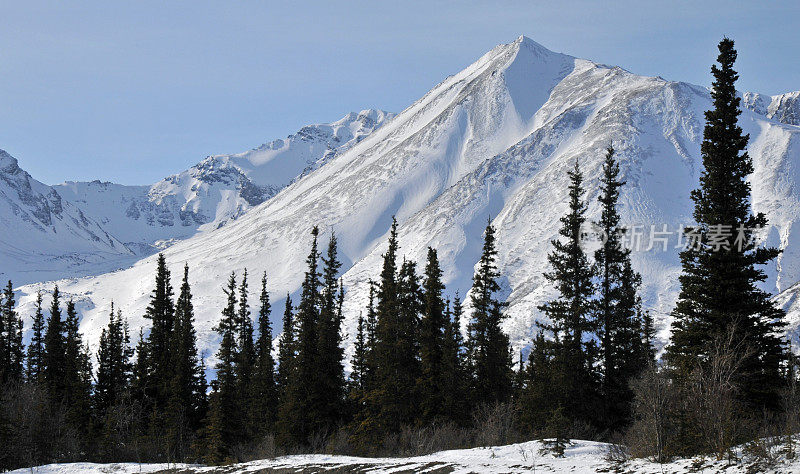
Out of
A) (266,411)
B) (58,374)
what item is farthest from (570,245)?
(58,374)

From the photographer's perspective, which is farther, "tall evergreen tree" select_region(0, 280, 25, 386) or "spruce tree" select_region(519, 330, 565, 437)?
"tall evergreen tree" select_region(0, 280, 25, 386)

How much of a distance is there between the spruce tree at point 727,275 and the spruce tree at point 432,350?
15.3 meters

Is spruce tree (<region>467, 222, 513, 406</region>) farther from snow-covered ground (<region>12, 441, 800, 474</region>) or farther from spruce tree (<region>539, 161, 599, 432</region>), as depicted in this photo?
snow-covered ground (<region>12, 441, 800, 474</region>)

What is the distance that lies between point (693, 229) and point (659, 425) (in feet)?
44.1

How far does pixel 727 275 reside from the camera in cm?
2541

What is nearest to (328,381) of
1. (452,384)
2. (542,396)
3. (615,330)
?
(452,384)

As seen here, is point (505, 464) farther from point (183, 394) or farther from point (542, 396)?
point (183, 394)

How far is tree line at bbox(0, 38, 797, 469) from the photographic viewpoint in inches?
933

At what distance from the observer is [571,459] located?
18.1 metres

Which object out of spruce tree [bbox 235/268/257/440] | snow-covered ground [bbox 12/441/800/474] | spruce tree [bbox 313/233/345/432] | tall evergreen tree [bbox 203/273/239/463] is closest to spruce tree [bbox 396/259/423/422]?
spruce tree [bbox 313/233/345/432]

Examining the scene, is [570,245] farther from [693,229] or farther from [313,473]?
[313,473]

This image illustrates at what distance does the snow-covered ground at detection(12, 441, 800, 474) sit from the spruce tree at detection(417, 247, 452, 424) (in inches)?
578

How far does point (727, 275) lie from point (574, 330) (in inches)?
355

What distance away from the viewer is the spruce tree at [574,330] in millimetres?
31516
